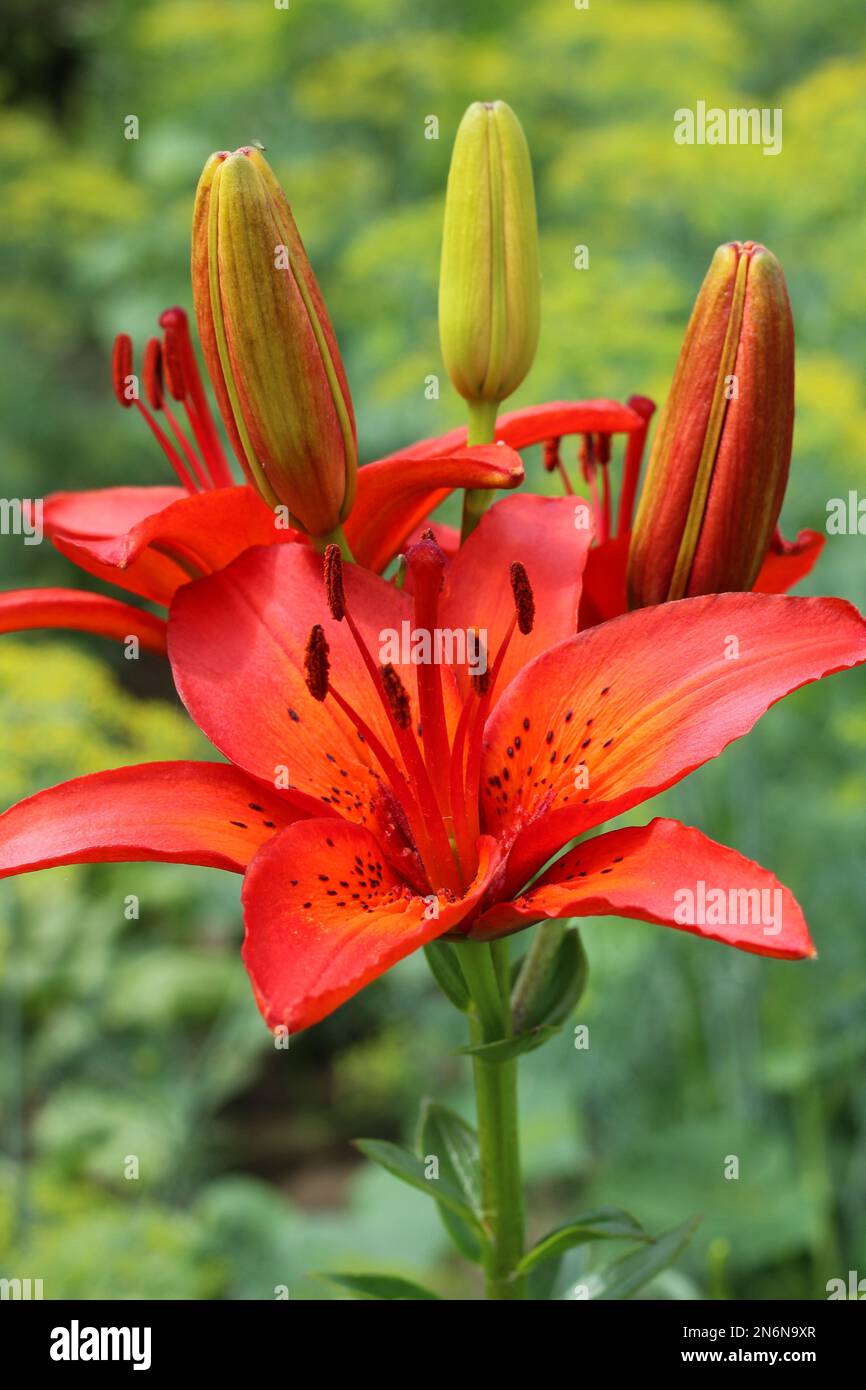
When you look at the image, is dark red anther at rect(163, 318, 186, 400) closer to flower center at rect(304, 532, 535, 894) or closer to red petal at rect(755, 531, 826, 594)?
flower center at rect(304, 532, 535, 894)

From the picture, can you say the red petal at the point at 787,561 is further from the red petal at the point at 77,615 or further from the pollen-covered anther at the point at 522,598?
the red petal at the point at 77,615

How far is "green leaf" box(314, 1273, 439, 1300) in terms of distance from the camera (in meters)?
0.63

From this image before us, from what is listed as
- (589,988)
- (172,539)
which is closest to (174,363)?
(172,539)

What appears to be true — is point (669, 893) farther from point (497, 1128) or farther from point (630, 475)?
point (630, 475)

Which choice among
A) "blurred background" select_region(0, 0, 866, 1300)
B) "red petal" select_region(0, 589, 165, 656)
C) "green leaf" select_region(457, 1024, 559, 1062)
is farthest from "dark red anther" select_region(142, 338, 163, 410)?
"blurred background" select_region(0, 0, 866, 1300)

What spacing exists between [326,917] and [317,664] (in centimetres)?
9

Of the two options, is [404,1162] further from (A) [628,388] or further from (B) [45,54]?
(B) [45,54]

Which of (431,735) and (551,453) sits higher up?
(551,453)

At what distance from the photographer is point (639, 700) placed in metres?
0.56

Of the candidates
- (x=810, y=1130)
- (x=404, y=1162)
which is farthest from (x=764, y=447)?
(x=810, y=1130)

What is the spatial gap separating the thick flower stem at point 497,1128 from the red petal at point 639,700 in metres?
0.05

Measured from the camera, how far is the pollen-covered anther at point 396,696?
550mm

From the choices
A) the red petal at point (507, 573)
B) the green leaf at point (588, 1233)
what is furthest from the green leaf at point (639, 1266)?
the red petal at point (507, 573)
